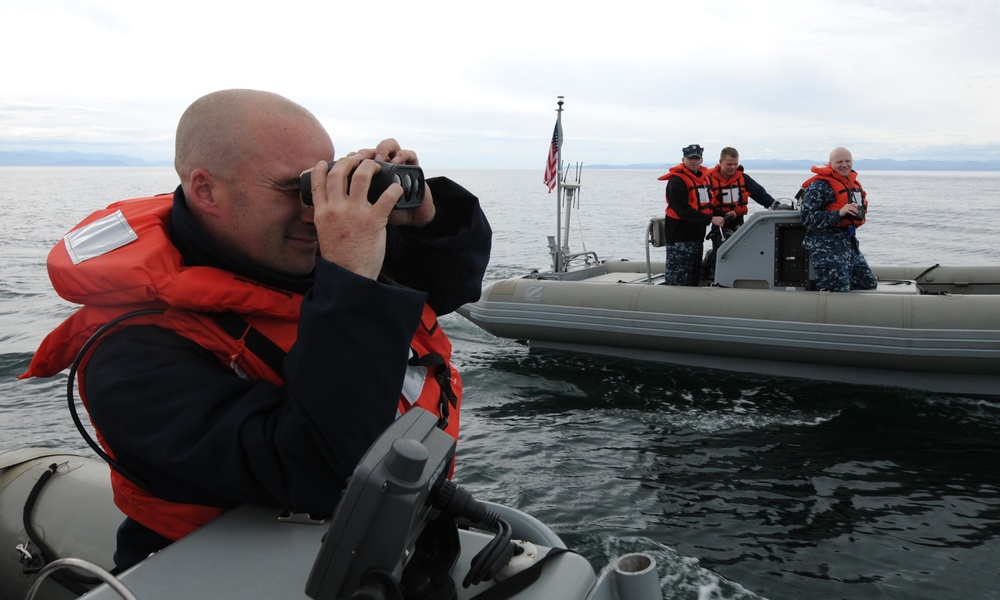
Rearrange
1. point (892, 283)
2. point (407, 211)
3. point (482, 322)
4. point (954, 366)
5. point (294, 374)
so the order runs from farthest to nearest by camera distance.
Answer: point (482, 322) < point (892, 283) < point (954, 366) < point (407, 211) < point (294, 374)

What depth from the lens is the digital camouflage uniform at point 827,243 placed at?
24.6 ft

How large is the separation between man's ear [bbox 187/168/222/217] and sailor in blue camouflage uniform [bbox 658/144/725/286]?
7.47 meters

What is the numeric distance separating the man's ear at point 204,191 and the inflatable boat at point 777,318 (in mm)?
6842

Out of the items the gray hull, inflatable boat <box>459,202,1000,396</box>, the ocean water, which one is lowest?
the ocean water

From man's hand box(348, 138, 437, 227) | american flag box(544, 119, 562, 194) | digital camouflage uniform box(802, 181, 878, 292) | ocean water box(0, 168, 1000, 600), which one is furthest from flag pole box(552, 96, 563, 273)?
man's hand box(348, 138, 437, 227)

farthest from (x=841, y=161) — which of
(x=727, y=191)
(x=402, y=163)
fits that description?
(x=402, y=163)

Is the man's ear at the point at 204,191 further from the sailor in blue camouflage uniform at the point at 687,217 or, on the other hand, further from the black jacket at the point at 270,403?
the sailor in blue camouflage uniform at the point at 687,217

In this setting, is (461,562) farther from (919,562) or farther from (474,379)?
(474,379)

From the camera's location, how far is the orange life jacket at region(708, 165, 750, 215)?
349 inches

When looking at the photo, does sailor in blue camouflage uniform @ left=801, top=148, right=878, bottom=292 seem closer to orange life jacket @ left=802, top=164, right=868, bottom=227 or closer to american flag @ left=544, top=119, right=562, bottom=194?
orange life jacket @ left=802, top=164, right=868, bottom=227

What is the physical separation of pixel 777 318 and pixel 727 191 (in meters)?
1.99

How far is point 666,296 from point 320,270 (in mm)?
7187

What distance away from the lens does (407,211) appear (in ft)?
5.98

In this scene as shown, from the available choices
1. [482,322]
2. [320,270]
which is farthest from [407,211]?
[482,322]
